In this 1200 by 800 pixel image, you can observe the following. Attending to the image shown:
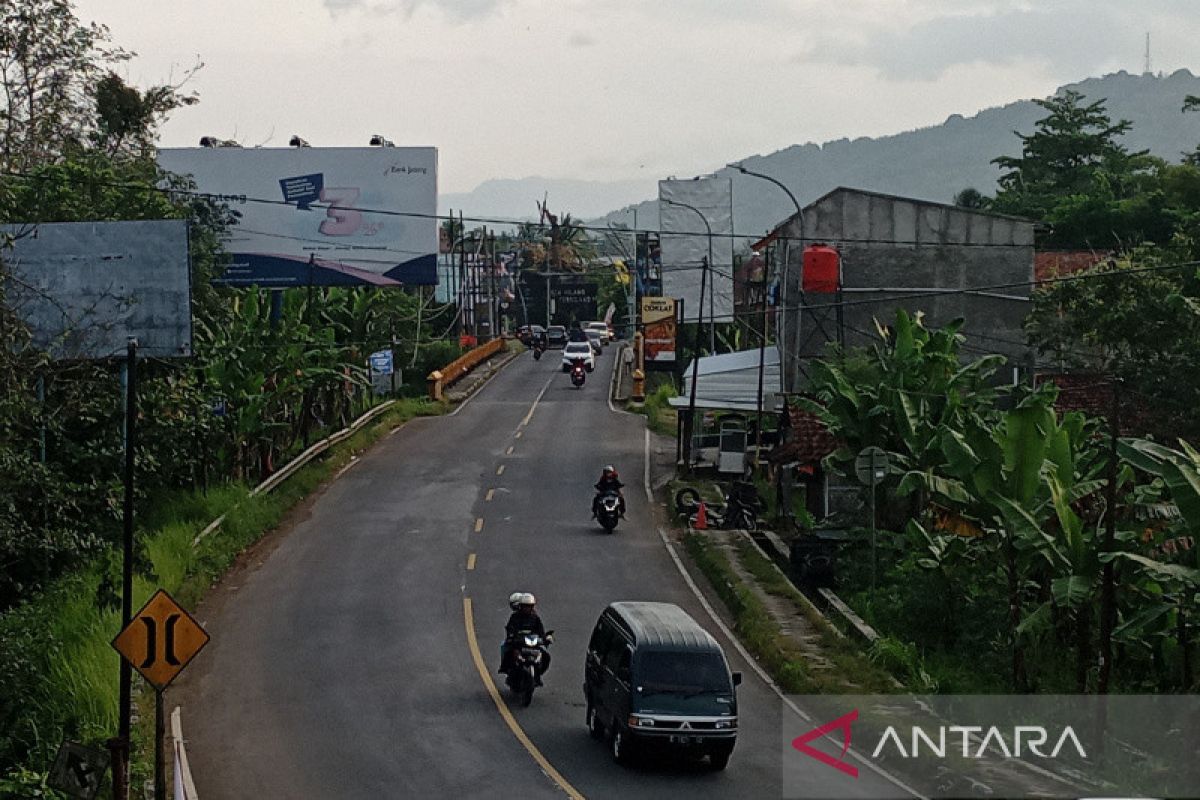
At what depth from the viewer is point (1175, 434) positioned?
3356 cm

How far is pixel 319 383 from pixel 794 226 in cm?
1492

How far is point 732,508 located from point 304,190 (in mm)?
21842

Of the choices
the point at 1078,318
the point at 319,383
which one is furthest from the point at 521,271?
the point at 1078,318

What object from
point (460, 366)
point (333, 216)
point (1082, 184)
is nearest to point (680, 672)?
point (333, 216)

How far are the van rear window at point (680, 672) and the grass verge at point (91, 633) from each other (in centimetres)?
627

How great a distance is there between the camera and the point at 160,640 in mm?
17797

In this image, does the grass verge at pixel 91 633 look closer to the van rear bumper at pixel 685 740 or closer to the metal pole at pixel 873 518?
the van rear bumper at pixel 685 740

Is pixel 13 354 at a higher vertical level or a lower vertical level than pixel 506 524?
higher

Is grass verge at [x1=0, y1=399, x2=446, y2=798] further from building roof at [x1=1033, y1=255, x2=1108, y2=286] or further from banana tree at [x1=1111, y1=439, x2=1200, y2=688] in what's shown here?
building roof at [x1=1033, y1=255, x2=1108, y2=286]

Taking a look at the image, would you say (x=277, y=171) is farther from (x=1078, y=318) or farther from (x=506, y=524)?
(x=1078, y=318)

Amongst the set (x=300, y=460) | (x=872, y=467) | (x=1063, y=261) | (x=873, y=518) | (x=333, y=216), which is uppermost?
(x=333, y=216)

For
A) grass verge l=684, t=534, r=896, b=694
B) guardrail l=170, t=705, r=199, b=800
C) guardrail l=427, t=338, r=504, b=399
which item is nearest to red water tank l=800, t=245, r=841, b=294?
grass verge l=684, t=534, r=896, b=694

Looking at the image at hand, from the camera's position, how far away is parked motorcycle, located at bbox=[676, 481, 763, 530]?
3712 centimetres

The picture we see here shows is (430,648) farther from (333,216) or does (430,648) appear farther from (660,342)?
(660,342)
